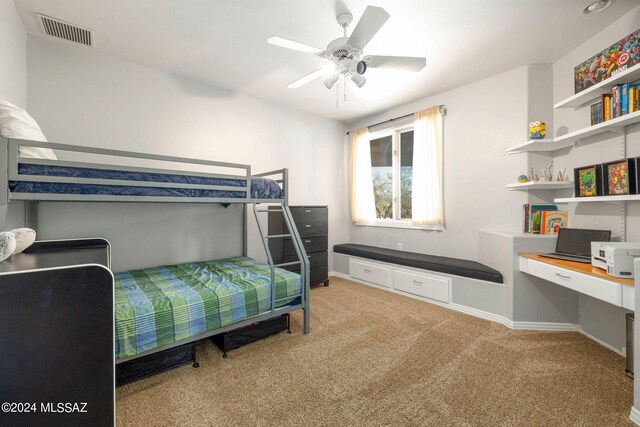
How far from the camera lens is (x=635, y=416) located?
4.69 ft

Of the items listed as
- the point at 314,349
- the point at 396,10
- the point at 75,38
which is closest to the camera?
the point at 396,10

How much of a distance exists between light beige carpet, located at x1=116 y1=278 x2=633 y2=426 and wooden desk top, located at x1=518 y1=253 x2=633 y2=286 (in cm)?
70

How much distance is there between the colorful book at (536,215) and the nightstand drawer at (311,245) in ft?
8.07

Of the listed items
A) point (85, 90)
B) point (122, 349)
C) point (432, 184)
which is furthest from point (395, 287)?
point (85, 90)

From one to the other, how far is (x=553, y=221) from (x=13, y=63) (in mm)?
4818

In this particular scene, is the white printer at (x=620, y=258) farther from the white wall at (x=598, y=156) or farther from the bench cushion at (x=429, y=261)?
the bench cushion at (x=429, y=261)

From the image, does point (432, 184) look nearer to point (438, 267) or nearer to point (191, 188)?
point (438, 267)

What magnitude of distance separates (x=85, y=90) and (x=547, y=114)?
4624 millimetres

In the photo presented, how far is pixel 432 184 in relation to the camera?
3570 millimetres

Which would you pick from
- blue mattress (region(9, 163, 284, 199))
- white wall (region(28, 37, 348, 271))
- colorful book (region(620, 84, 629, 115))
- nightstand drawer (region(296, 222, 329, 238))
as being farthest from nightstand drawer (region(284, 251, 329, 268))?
colorful book (region(620, 84, 629, 115))

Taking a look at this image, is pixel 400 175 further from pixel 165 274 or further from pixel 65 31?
pixel 65 31

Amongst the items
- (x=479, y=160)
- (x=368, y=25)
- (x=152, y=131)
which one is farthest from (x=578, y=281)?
(x=152, y=131)

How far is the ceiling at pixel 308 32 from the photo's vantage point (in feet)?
6.56

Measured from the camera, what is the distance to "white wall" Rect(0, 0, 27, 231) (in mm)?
1829
